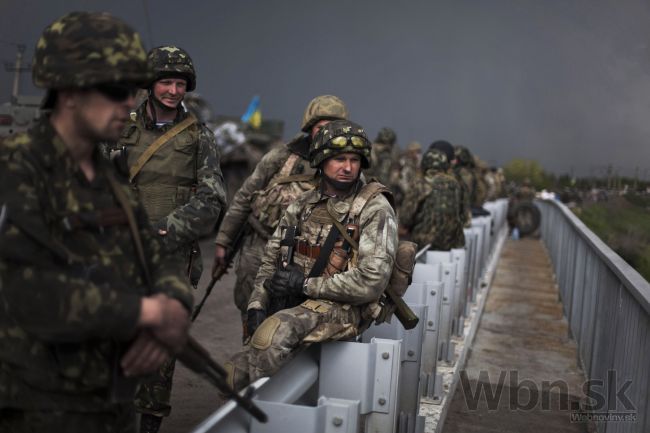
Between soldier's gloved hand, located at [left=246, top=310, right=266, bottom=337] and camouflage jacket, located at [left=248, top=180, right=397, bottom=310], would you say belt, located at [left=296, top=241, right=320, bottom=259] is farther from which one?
soldier's gloved hand, located at [left=246, top=310, right=266, bottom=337]

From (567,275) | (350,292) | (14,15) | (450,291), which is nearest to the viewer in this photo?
(350,292)

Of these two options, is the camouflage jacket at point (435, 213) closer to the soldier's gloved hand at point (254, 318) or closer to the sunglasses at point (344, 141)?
the sunglasses at point (344, 141)

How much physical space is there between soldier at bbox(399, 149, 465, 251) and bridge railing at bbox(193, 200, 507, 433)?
7.86 feet

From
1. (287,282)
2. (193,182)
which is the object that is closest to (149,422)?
(287,282)

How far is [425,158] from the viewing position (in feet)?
34.9

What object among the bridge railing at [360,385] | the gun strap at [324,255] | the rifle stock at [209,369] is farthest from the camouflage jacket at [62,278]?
the gun strap at [324,255]

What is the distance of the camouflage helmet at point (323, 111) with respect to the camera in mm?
6770

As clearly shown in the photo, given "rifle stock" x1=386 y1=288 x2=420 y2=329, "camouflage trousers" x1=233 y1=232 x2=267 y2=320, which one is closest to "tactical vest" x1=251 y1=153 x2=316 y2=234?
"camouflage trousers" x1=233 y1=232 x2=267 y2=320

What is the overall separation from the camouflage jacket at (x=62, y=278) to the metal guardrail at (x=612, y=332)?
267 centimetres

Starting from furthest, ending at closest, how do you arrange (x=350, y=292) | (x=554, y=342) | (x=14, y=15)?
(x=14, y=15), (x=554, y=342), (x=350, y=292)

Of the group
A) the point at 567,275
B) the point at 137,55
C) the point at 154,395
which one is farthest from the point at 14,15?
the point at 137,55

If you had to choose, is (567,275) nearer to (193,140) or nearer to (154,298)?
(193,140)

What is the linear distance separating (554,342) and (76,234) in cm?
844

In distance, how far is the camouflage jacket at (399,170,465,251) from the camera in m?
10.1
